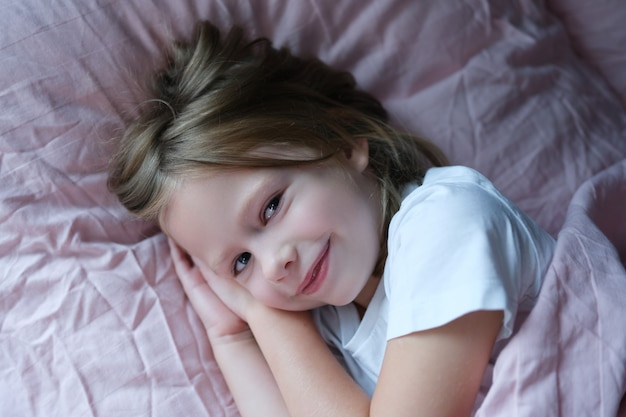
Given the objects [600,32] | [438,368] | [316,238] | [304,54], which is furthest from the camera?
[600,32]

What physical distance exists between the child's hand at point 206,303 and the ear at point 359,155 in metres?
0.29

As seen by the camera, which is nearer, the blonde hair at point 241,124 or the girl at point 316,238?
the girl at point 316,238

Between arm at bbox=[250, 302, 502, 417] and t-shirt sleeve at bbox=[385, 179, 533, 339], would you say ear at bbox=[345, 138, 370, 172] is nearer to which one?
t-shirt sleeve at bbox=[385, 179, 533, 339]

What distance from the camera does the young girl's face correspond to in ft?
3.08

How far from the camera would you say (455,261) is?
0.81 metres

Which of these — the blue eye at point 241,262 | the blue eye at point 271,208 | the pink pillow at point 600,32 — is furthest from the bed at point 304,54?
the blue eye at point 271,208

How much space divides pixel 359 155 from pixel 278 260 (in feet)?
0.69

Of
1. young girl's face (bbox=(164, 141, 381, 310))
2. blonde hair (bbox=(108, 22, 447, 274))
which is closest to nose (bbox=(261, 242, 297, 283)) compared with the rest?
young girl's face (bbox=(164, 141, 381, 310))

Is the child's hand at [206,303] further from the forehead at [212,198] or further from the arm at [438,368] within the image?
the arm at [438,368]

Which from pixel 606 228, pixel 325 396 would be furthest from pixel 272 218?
pixel 606 228

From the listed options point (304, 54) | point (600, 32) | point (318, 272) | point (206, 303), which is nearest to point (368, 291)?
point (318, 272)

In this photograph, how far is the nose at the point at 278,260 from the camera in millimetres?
933

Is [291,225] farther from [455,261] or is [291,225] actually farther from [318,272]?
[455,261]

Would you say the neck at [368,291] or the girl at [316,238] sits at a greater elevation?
the girl at [316,238]
